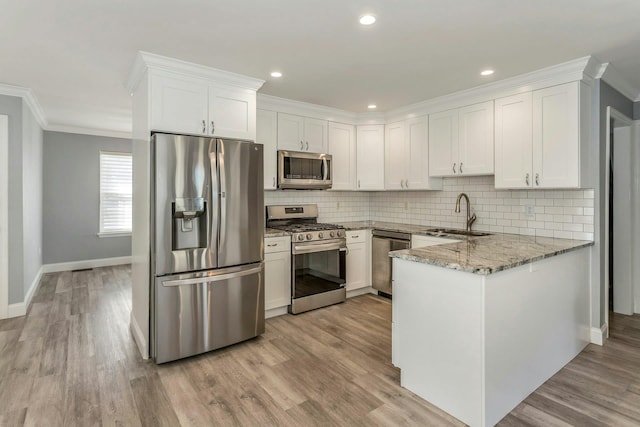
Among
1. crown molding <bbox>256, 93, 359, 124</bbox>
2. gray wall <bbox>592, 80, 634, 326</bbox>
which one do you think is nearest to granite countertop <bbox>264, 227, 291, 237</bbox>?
crown molding <bbox>256, 93, 359, 124</bbox>

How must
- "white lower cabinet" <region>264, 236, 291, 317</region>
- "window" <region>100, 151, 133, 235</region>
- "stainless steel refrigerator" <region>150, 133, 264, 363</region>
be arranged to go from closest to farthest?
"stainless steel refrigerator" <region>150, 133, 264, 363</region>, "white lower cabinet" <region>264, 236, 291, 317</region>, "window" <region>100, 151, 133, 235</region>

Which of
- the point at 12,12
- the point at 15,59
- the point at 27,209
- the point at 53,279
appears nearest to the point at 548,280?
the point at 12,12

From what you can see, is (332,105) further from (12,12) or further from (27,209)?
(27,209)

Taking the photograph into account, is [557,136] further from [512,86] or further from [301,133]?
[301,133]

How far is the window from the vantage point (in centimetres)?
643

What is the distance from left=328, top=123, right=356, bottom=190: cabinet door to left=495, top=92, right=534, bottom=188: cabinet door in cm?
186

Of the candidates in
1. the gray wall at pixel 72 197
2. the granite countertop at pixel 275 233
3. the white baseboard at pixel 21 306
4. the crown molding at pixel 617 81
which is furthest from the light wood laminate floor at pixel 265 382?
the gray wall at pixel 72 197

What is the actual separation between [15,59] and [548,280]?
467 cm

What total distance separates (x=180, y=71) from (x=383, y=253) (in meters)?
3.01

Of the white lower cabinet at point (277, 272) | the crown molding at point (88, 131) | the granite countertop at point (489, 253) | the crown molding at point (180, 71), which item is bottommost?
the white lower cabinet at point (277, 272)

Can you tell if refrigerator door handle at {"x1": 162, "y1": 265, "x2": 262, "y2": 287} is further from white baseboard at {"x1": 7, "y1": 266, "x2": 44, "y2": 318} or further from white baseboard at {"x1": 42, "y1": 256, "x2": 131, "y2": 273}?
white baseboard at {"x1": 42, "y1": 256, "x2": 131, "y2": 273}

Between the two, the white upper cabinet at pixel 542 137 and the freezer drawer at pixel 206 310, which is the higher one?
the white upper cabinet at pixel 542 137

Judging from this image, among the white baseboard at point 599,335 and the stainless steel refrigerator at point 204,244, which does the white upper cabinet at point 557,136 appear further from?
the stainless steel refrigerator at point 204,244

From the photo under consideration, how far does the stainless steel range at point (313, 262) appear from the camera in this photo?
3.91 m
